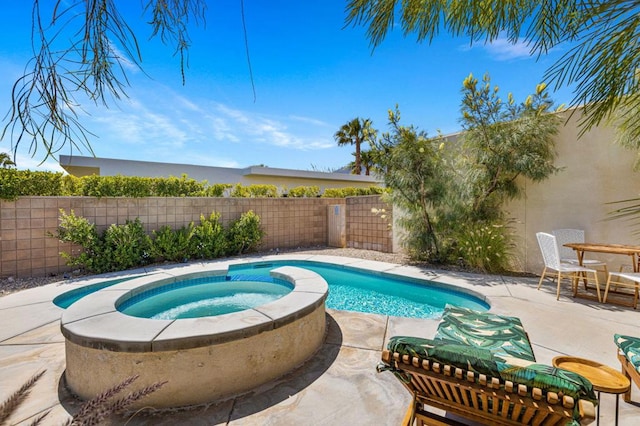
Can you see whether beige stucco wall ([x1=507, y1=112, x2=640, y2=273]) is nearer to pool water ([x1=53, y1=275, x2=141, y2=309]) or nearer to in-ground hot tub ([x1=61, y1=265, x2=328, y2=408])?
in-ground hot tub ([x1=61, y1=265, x2=328, y2=408])

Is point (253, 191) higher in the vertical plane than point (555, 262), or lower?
higher

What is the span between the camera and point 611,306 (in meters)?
4.38

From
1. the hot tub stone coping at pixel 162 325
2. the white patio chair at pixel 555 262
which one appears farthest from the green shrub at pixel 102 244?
the white patio chair at pixel 555 262

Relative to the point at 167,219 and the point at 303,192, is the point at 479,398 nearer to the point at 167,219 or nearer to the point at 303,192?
the point at 167,219

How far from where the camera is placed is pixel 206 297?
481cm

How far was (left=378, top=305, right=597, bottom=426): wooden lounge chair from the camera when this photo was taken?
125 centimetres

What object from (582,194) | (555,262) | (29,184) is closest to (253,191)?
(29,184)

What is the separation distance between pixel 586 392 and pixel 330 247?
9165 millimetres

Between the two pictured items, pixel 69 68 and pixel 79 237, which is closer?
pixel 69 68

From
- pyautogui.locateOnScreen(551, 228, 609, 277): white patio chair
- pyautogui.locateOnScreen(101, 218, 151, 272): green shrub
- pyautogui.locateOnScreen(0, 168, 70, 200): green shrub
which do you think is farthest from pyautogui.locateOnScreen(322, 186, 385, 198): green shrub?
pyautogui.locateOnScreen(0, 168, 70, 200): green shrub

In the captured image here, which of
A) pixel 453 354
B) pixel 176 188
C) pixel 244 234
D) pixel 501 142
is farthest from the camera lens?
pixel 244 234

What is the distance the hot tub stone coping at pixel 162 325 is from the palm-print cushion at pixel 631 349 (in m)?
2.54

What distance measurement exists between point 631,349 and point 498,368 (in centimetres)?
162

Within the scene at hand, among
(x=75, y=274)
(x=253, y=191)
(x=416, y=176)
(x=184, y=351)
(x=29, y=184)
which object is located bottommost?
(x=75, y=274)
